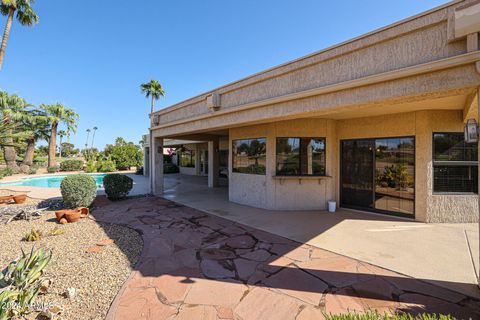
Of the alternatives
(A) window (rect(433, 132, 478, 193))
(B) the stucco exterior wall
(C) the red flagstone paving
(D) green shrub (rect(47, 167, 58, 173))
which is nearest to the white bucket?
(A) window (rect(433, 132, 478, 193))

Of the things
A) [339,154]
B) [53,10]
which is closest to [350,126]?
[339,154]

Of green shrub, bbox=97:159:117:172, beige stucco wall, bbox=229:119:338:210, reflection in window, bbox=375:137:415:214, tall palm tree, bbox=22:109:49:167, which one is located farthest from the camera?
green shrub, bbox=97:159:117:172

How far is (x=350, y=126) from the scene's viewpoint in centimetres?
835

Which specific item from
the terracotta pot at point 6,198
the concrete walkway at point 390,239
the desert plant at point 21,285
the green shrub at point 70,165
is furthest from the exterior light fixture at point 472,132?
the green shrub at point 70,165

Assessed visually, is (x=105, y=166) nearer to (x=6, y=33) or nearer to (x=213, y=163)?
(x=6, y=33)

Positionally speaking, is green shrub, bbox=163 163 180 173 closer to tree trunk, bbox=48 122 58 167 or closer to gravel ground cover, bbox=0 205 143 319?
tree trunk, bbox=48 122 58 167

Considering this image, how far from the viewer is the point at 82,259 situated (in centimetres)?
461

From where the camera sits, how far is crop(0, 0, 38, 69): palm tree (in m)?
13.2

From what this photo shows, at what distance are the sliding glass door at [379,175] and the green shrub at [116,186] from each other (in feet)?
34.0

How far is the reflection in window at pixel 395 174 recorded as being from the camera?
23.5 ft

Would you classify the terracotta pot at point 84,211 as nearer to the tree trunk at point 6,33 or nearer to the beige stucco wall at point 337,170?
the beige stucco wall at point 337,170

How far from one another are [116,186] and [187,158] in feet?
48.9

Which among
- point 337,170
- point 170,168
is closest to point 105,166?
point 170,168

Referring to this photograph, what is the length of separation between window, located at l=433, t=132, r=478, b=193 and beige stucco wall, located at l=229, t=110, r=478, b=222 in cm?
23
